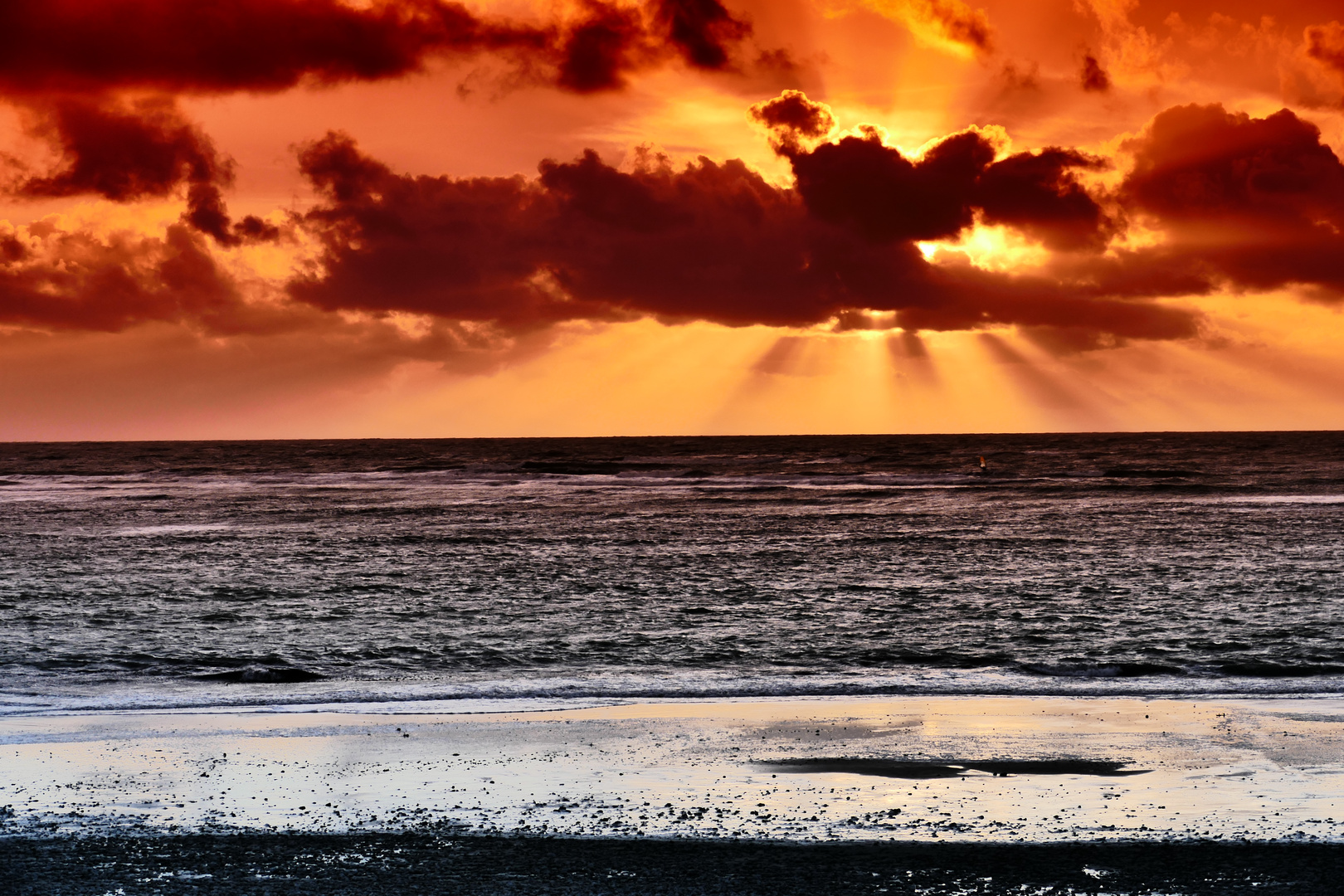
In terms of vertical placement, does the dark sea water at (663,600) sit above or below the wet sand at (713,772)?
below

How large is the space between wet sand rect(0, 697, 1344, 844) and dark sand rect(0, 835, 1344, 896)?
0.92 ft

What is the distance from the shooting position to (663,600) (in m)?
24.7

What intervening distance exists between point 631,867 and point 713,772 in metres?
2.62

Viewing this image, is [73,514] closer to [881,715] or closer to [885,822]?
[881,715]

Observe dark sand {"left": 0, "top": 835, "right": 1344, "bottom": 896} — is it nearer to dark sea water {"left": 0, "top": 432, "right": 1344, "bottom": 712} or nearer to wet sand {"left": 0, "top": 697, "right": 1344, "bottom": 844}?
wet sand {"left": 0, "top": 697, "right": 1344, "bottom": 844}

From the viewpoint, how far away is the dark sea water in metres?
16.5

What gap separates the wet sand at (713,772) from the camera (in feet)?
28.3

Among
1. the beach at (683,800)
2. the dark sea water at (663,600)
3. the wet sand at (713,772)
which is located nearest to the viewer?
the beach at (683,800)

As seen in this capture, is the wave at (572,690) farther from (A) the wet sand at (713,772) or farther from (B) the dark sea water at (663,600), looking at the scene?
(A) the wet sand at (713,772)

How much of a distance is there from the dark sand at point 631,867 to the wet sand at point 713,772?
0.28m

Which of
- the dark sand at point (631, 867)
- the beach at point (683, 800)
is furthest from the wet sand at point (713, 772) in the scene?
the dark sand at point (631, 867)

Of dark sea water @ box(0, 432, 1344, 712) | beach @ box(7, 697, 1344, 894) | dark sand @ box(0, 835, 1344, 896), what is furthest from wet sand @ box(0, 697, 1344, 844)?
dark sea water @ box(0, 432, 1344, 712)

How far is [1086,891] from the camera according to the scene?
7.16 m

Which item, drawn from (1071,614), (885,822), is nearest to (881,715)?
(885,822)
